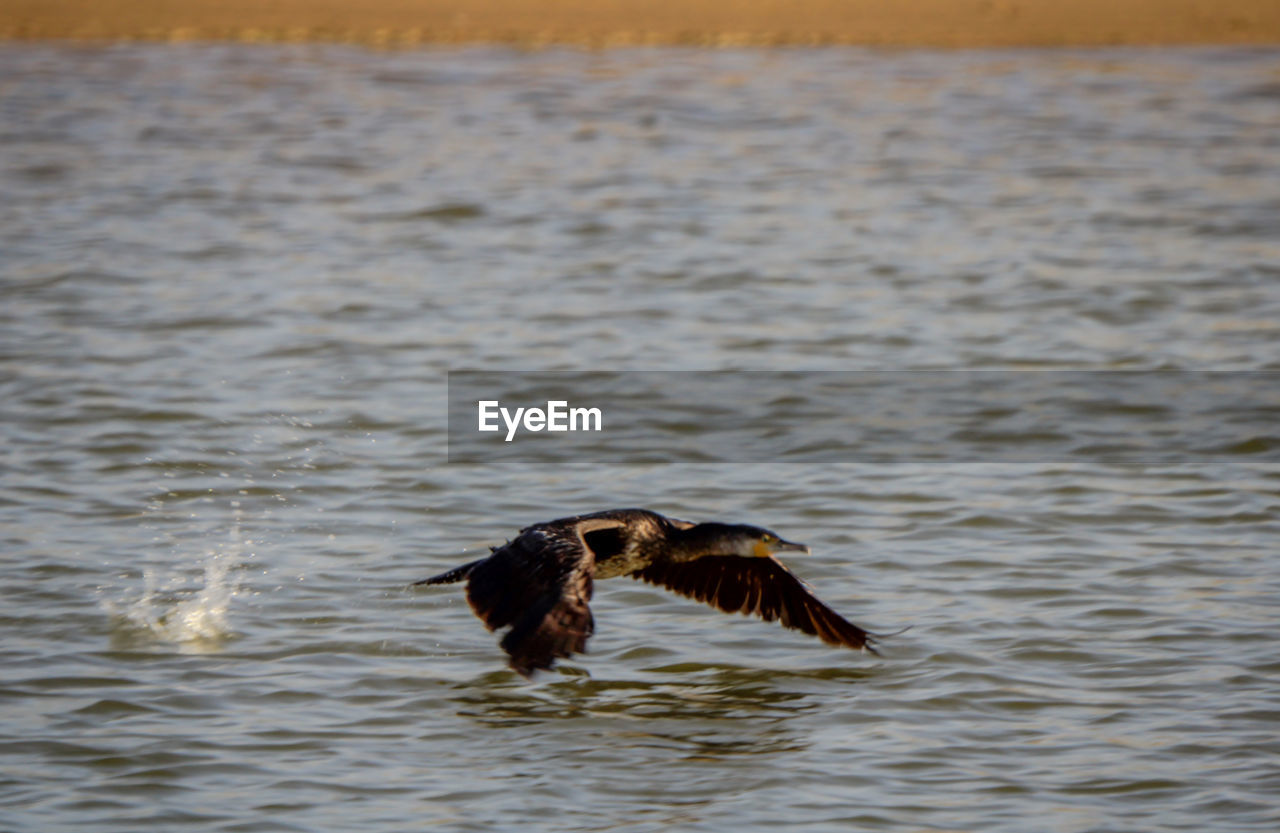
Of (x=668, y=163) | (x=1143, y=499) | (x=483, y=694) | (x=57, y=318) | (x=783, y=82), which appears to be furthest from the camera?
(x=783, y=82)

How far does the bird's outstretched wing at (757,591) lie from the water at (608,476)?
213 mm

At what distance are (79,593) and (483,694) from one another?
7.38ft

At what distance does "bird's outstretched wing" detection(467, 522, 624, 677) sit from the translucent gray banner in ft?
13.3

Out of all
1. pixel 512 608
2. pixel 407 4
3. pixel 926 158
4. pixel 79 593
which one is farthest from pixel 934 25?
pixel 512 608

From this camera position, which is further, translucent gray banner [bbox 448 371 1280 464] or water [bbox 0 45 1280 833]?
translucent gray banner [bbox 448 371 1280 464]

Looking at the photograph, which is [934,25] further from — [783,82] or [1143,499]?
[1143,499]

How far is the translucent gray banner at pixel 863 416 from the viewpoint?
11.0 m

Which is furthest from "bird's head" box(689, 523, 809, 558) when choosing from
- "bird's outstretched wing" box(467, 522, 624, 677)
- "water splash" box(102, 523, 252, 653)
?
"water splash" box(102, 523, 252, 653)

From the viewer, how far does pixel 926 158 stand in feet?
64.2

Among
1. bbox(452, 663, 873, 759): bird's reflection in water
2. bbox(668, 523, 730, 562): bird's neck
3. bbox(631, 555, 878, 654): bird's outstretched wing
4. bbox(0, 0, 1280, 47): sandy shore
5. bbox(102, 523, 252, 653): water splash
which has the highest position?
bbox(0, 0, 1280, 47): sandy shore

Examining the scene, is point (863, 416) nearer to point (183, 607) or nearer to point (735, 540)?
point (735, 540)

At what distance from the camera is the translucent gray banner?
11.0 meters

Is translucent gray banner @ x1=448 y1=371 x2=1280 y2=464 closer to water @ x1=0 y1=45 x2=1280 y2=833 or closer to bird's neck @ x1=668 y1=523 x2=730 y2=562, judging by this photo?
water @ x1=0 y1=45 x2=1280 y2=833

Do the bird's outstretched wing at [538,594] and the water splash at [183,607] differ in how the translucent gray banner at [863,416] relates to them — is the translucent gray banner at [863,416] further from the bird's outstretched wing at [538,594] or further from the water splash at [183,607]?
the bird's outstretched wing at [538,594]
